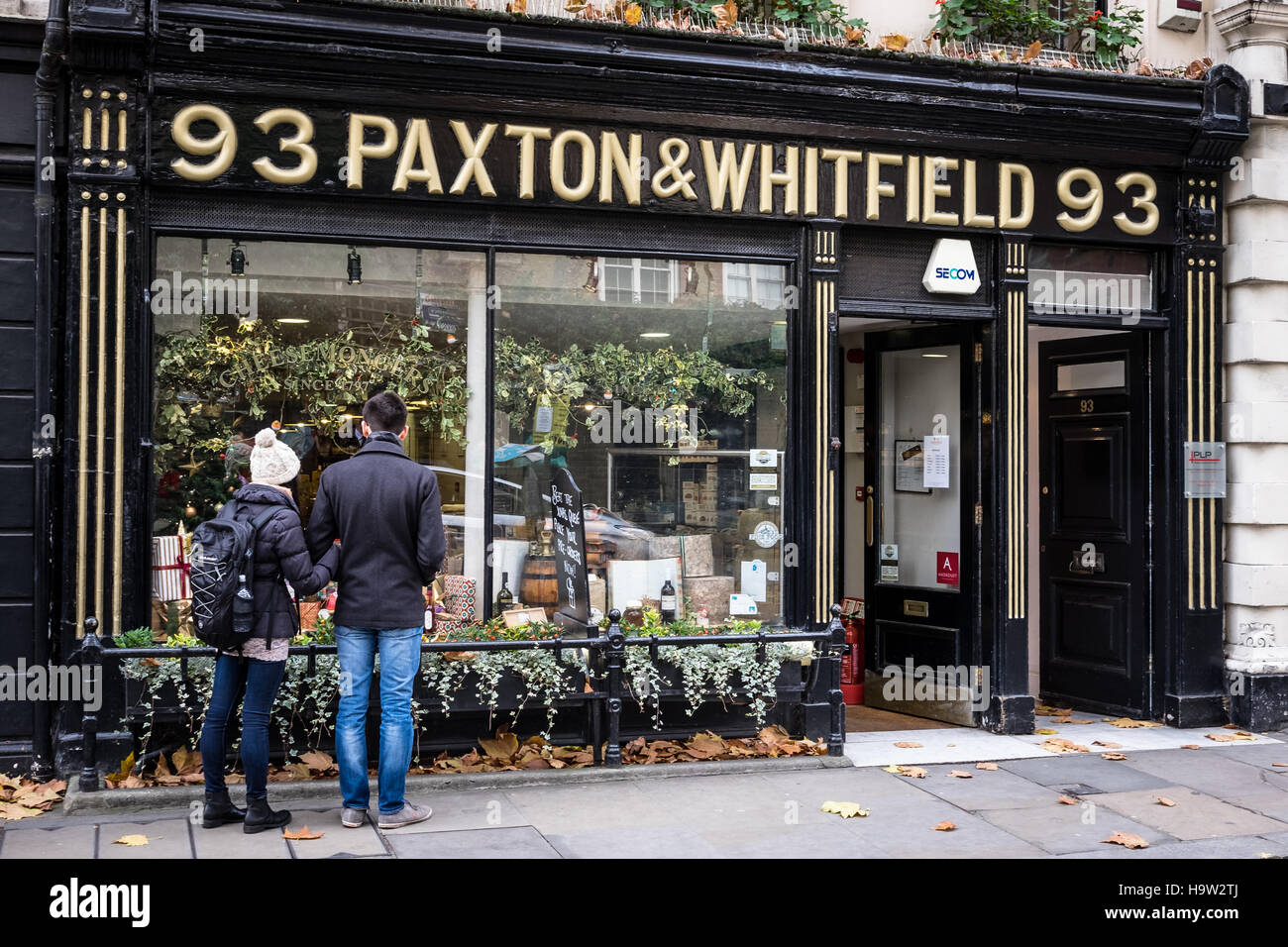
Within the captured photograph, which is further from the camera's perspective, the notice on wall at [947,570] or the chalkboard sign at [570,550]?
the notice on wall at [947,570]

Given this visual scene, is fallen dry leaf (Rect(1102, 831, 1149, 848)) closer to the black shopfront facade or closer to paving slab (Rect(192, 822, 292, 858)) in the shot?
the black shopfront facade

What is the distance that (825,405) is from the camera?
850 centimetres

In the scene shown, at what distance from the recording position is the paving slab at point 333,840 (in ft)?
18.9

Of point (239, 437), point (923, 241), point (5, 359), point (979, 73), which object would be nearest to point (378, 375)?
point (239, 437)

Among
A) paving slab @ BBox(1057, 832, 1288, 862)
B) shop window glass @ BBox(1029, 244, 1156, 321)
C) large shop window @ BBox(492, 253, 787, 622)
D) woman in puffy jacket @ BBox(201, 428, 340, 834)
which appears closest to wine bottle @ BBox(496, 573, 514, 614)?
large shop window @ BBox(492, 253, 787, 622)

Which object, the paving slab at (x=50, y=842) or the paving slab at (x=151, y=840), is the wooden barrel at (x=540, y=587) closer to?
the paving slab at (x=151, y=840)

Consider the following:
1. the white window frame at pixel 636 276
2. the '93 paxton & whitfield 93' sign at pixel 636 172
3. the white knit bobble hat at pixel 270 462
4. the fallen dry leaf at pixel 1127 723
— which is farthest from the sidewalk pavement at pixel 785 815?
the '93 paxton & whitfield 93' sign at pixel 636 172

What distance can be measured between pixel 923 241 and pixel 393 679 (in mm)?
5108

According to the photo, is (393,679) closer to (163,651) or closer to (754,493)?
(163,651)

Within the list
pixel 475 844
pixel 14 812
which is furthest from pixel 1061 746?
pixel 14 812

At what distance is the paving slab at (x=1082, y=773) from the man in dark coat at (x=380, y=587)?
3.97m

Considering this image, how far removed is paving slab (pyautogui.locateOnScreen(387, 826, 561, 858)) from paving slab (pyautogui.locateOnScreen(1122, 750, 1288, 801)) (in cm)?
412

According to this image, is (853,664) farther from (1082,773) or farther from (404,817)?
(404,817)

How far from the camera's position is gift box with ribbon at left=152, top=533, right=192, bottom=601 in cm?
743
